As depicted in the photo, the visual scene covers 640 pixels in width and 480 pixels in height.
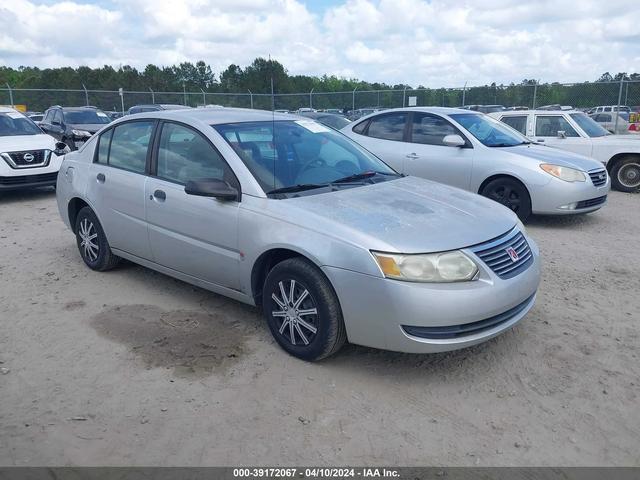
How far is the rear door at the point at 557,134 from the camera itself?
1065cm

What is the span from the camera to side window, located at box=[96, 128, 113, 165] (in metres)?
5.32

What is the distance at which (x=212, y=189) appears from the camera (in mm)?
3891

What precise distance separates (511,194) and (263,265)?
196 inches

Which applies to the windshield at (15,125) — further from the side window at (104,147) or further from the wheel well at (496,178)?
the wheel well at (496,178)

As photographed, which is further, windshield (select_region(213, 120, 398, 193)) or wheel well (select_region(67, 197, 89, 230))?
wheel well (select_region(67, 197, 89, 230))

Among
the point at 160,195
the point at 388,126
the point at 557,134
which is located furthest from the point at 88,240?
the point at 557,134

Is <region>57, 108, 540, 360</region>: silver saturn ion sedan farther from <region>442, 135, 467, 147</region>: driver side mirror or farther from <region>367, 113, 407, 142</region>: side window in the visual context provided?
<region>367, 113, 407, 142</region>: side window

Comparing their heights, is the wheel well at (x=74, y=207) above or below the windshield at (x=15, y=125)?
below

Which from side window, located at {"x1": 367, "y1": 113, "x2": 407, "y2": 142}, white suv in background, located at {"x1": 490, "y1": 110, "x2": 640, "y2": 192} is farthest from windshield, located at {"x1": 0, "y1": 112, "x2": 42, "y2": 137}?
white suv in background, located at {"x1": 490, "y1": 110, "x2": 640, "y2": 192}

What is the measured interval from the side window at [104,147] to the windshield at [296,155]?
156 centimetres

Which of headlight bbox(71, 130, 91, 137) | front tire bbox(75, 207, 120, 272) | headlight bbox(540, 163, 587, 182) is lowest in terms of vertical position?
front tire bbox(75, 207, 120, 272)

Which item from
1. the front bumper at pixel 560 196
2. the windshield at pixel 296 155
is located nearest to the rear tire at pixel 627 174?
the front bumper at pixel 560 196

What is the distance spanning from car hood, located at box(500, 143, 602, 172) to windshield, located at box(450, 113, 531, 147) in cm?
22

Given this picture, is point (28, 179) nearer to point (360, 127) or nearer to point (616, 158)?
point (360, 127)
